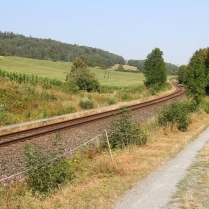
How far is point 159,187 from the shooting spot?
8461 mm

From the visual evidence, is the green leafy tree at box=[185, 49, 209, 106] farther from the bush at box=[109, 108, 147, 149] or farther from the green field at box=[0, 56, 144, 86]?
the green field at box=[0, 56, 144, 86]

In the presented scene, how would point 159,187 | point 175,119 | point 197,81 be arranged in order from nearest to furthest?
point 159,187
point 175,119
point 197,81

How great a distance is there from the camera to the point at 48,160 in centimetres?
869

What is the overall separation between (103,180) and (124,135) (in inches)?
175

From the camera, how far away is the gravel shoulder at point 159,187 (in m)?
7.23

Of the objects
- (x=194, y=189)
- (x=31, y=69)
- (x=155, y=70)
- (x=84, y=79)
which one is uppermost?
(x=155, y=70)

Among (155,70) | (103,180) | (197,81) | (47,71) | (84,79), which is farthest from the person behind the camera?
(47,71)

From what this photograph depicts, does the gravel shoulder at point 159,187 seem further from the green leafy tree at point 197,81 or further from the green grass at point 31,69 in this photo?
the green grass at point 31,69

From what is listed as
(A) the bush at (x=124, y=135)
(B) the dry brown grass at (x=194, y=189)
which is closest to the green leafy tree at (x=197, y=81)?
(A) the bush at (x=124, y=135)

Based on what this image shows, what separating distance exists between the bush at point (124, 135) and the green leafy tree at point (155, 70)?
40.5 metres

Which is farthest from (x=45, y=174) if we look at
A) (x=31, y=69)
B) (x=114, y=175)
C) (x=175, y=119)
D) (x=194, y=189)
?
(x=31, y=69)

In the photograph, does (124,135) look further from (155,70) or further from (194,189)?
(155,70)

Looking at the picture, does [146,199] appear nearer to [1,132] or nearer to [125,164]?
A: [125,164]

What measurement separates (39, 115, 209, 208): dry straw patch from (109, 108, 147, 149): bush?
1.34 feet
